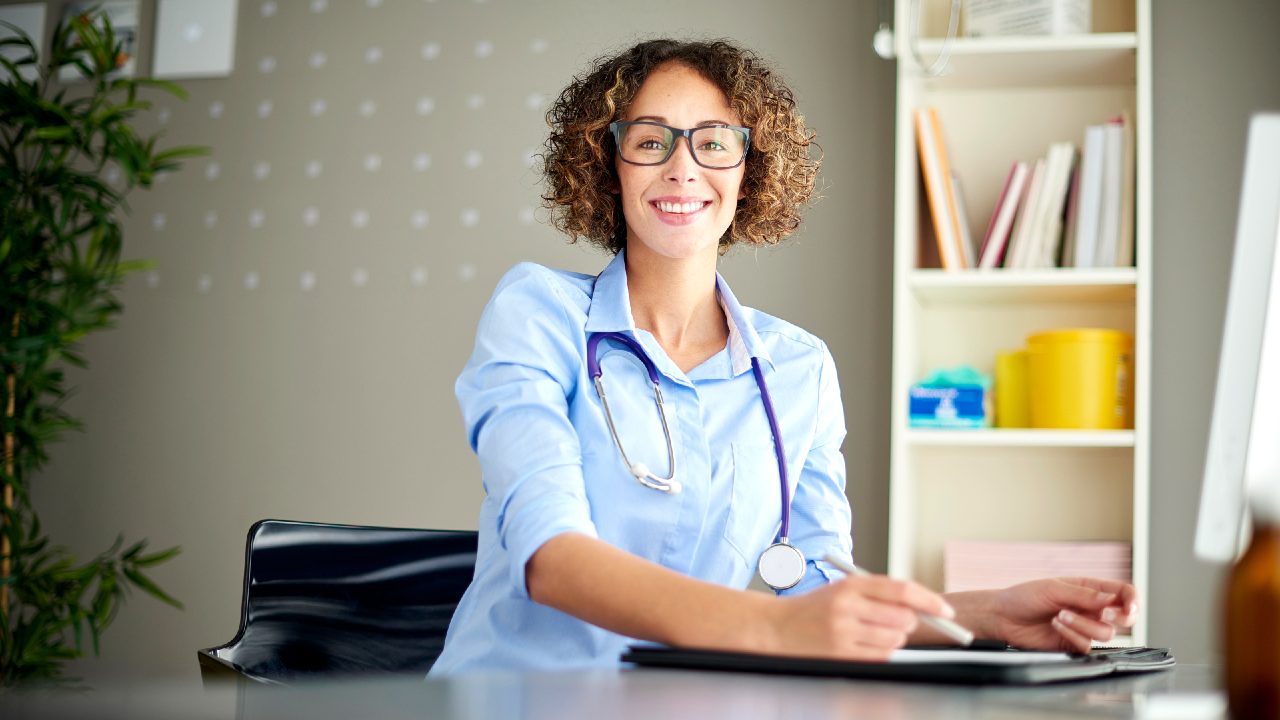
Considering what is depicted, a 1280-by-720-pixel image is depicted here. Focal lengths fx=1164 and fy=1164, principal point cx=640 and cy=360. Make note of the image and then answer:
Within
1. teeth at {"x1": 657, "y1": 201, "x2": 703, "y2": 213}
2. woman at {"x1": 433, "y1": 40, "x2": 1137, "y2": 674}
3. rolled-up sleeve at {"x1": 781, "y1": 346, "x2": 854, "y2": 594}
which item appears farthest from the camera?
teeth at {"x1": 657, "y1": 201, "x2": 703, "y2": 213}

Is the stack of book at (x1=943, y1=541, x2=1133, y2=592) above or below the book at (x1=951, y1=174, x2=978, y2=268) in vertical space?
below

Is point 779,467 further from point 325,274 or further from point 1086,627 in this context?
point 325,274

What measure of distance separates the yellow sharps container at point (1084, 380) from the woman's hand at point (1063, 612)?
4.49 ft

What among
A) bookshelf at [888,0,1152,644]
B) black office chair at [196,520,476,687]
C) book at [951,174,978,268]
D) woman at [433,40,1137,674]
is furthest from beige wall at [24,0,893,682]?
black office chair at [196,520,476,687]

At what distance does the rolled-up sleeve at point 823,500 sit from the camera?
141 cm

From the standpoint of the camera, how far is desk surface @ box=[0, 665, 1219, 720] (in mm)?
535

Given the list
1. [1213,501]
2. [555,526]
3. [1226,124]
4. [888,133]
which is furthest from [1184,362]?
[1213,501]

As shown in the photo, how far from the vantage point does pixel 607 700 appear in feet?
2.08

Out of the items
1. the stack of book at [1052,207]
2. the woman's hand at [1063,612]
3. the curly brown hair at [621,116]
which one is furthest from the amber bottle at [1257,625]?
the stack of book at [1052,207]

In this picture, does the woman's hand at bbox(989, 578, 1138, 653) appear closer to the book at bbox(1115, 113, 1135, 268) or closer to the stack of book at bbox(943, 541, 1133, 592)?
the stack of book at bbox(943, 541, 1133, 592)

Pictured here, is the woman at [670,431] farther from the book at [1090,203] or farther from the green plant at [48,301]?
the green plant at [48,301]

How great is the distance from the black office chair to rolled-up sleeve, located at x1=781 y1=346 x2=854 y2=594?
48 centimetres

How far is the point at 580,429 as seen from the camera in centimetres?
131

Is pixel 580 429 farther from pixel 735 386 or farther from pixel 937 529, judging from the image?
pixel 937 529
